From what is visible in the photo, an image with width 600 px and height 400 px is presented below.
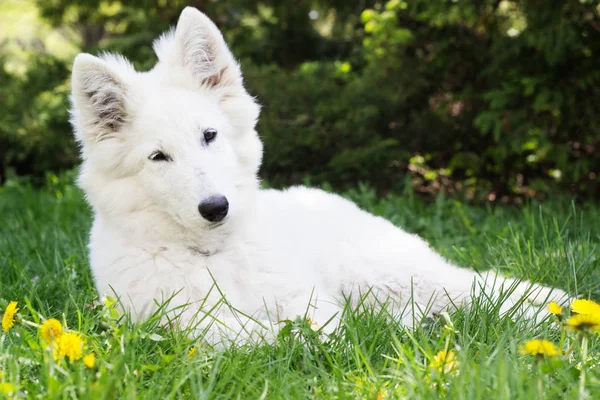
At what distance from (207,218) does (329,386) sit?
86cm

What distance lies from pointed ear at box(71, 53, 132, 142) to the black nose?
60cm

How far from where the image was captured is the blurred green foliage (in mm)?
5781

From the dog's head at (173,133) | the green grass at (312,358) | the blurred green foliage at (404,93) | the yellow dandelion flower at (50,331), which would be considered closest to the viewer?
the green grass at (312,358)

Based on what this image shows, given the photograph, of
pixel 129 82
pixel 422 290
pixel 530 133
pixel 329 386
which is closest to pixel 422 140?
pixel 530 133

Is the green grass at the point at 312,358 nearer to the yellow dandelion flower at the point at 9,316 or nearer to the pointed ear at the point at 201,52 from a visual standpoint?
the yellow dandelion flower at the point at 9,316

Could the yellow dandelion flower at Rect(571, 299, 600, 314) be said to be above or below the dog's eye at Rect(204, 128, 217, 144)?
below

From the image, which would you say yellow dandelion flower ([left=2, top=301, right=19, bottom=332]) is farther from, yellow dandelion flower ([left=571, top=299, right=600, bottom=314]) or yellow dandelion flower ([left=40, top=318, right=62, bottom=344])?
yellow dandelion flower ([left=571, top=299, right=600, bottom=314])

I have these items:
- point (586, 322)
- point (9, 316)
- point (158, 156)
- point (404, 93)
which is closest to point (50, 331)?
point (9, 316)

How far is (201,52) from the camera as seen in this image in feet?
10.00

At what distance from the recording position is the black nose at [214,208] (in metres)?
2.60

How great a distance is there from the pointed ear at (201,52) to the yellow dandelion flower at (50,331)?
131 centimetres

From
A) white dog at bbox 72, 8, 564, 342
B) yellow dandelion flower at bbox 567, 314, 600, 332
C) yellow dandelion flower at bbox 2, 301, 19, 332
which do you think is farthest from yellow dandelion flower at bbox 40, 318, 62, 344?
yellow dandelion flower at bbox 567, 314, 600, 332

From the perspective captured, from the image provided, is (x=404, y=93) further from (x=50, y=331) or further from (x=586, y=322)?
(x=50, y=331)

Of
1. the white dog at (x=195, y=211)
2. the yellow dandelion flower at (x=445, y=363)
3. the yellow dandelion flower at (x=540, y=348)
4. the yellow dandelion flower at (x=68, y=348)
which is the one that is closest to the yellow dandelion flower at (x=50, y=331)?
the yellow dandelion flower at (x=68, y=348)
